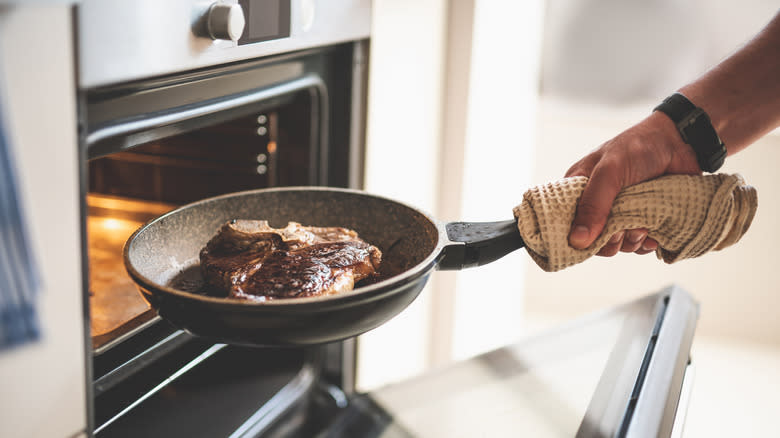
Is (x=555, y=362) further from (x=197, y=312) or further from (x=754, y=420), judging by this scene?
(x=754, y=420)

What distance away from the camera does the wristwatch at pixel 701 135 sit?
73 centimetres

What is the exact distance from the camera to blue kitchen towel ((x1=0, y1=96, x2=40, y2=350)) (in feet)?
1.39

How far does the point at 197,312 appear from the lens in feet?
1.64

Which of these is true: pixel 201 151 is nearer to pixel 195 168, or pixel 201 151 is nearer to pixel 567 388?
pixel 195 168

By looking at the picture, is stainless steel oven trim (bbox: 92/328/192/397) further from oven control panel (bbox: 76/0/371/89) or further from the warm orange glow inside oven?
oven control panel (bbox: 76/0/371/89)

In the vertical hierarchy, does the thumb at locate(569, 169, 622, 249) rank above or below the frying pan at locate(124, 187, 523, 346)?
above

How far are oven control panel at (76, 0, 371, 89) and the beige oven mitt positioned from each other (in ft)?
1.03

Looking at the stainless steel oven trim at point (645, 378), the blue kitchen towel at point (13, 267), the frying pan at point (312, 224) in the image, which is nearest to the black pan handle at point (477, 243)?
the frying pan at point (312, 224)

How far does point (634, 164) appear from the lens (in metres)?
0.73

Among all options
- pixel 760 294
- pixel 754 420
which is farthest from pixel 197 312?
pixel 760 294

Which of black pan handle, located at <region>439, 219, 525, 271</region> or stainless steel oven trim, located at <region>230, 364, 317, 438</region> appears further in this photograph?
stainless steel oven trim, located at <region>230, 364, 317, 438</region>

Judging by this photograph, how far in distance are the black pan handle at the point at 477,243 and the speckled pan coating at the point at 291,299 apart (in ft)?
0.05

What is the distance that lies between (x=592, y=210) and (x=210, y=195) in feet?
1.85

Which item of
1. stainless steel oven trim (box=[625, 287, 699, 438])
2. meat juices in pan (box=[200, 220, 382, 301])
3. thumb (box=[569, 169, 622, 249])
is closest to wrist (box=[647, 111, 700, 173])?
thumb (box=[569, 169, 622, 249])
